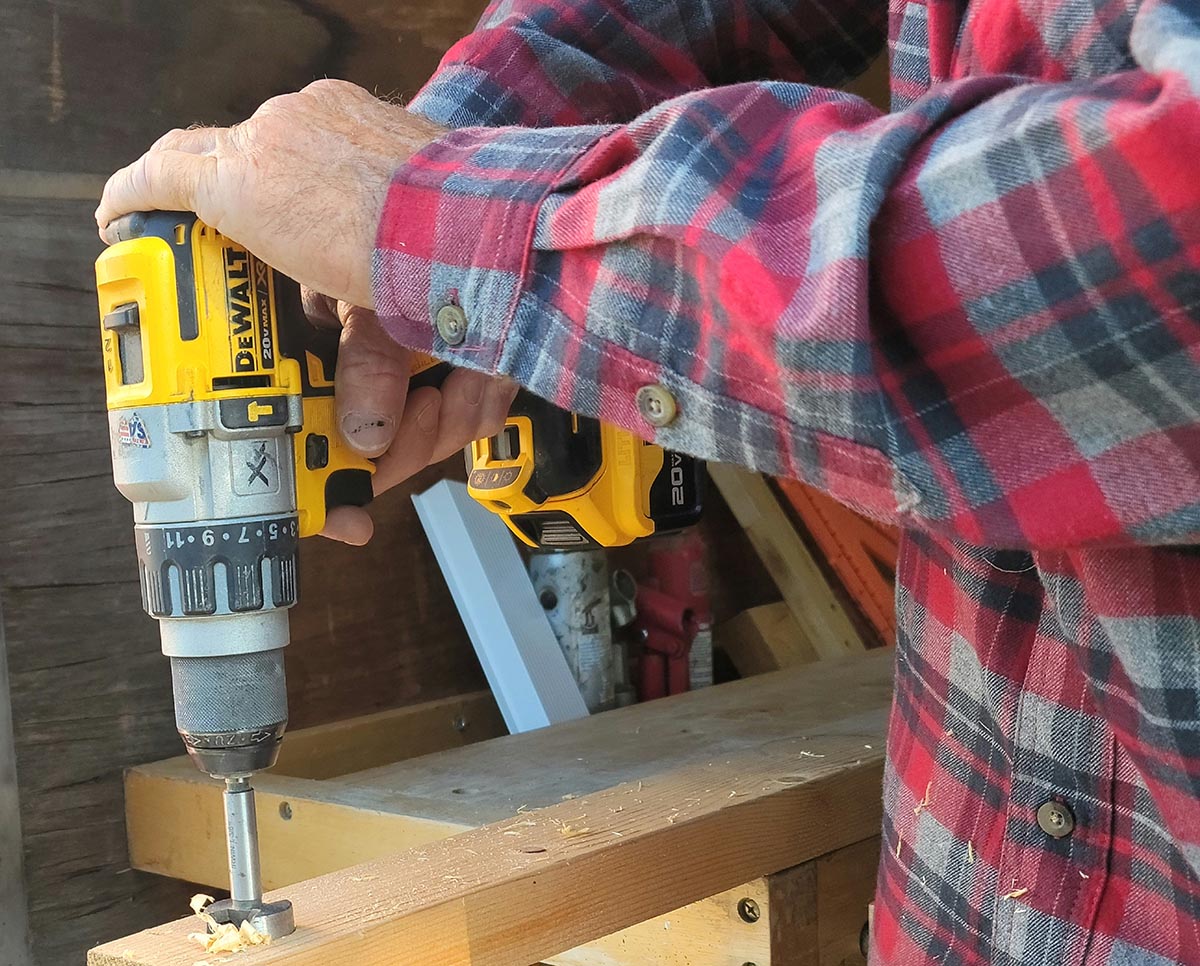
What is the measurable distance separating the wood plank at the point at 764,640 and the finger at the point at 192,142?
4.35 ft

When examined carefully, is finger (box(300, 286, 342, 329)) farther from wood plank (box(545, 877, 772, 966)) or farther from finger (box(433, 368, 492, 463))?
wood plank (box(545, 877, 772, 966))

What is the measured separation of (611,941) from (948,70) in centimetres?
72

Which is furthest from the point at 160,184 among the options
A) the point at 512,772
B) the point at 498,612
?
the point at 498,612

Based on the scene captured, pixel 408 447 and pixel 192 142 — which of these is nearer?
pixel 192 142

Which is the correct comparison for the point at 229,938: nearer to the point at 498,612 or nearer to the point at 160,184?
the point at 160,184

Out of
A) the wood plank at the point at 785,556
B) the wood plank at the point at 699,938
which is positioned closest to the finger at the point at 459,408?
the wood plank at the point at 699,938

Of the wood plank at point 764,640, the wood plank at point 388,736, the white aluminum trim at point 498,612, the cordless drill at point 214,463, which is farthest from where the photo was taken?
the wood plank at point 764,640

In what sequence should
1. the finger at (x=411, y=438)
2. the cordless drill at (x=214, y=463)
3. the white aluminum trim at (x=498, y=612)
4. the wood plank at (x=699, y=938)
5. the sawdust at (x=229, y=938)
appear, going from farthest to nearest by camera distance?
the white aluminum trim at (x=498, y=612) < the finger at (x=411, y=438) < the wood plank at (x=699, y=938) < the cordless drill at (x=214, y=463) < the sawdust at (x=229, y=938)

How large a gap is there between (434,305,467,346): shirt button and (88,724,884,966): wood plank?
337mm

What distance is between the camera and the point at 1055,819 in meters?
0.59

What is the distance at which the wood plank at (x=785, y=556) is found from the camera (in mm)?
1907

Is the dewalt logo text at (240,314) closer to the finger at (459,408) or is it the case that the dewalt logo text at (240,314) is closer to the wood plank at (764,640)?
the finger at (459,408)

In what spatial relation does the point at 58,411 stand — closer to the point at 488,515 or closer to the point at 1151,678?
the point at 488,515

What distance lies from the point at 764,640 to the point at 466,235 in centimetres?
143
